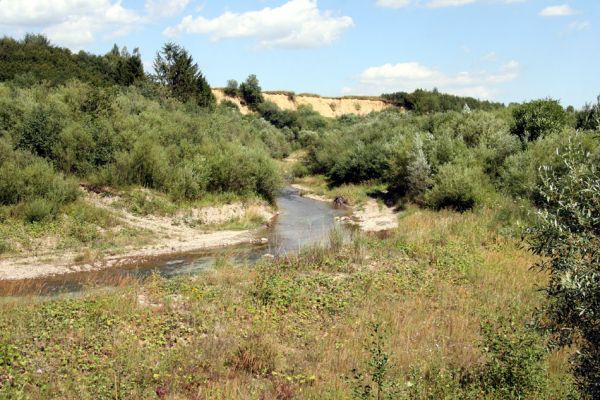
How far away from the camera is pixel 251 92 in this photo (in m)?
92.9

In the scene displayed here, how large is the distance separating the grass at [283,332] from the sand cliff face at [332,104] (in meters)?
88.9

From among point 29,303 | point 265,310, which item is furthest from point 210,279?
point 29,303

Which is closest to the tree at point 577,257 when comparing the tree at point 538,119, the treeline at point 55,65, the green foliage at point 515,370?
the green foliage at point 515,370

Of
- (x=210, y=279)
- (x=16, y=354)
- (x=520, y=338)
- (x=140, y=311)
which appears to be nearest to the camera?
(x=520, y=338)

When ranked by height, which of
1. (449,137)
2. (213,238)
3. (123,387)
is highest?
(449,137)

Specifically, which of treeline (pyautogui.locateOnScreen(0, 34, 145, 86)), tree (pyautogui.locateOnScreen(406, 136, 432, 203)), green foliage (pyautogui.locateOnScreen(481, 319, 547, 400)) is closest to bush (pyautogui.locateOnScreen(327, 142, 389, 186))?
tree (pyautogui.locateOnScreen(406, 136, 432, 203))

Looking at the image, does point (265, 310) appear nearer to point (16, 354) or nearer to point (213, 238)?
point (16, 354)

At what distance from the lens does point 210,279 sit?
619 inches

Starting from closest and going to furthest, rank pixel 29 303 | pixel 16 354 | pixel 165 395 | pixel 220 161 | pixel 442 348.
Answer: pixel 165 395
pixel 16 354
pixel 442 348
pixel 29 303
pixel 220 161

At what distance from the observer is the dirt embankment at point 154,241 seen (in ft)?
65.9

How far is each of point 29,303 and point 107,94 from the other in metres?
22.6

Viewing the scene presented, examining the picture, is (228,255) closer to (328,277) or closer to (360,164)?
(328,277)

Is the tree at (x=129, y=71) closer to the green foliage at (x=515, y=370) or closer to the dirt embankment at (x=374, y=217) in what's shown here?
the dirt embankment at (x=374, y=217)

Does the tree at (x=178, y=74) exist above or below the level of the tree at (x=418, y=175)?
above
